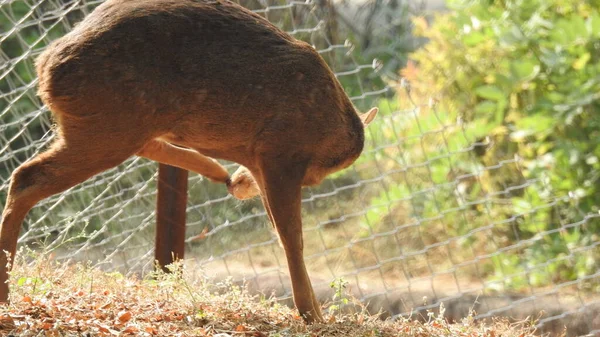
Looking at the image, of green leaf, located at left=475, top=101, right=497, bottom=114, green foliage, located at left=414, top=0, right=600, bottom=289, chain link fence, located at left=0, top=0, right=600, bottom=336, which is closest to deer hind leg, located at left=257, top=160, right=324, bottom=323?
chain link fence, located at left=0, top=0, right=600, bottom=336

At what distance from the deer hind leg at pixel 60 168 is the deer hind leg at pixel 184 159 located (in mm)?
420

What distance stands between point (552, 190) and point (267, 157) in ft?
11.2

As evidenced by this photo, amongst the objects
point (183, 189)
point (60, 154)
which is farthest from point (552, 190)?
point (60, 154)

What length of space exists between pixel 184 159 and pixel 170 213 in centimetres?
94

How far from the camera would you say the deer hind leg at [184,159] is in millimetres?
3863

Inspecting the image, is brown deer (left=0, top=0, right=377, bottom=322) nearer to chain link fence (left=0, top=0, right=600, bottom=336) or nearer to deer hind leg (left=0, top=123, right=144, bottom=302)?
deer hind leg (left=0, top=123, right=144, bottom=302)

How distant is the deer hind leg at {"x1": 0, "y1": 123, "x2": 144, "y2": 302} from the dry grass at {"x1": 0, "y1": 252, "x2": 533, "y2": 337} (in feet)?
0.54

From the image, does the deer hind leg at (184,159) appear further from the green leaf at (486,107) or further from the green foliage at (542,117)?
the green leaf at (486,107)

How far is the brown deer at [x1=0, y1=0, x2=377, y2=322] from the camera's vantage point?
3289 millimetres

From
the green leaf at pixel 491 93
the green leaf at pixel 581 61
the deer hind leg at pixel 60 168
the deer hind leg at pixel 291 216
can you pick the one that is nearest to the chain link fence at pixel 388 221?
the green leaf at pixel 491 93

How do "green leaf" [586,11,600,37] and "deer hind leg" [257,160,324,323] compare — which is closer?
"deer hind leg" [257,160,324,323]

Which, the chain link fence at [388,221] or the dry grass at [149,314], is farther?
the chain link fence at [388,221]

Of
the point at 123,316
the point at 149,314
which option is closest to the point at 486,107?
the point at 149,314

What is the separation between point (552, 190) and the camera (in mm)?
6395
